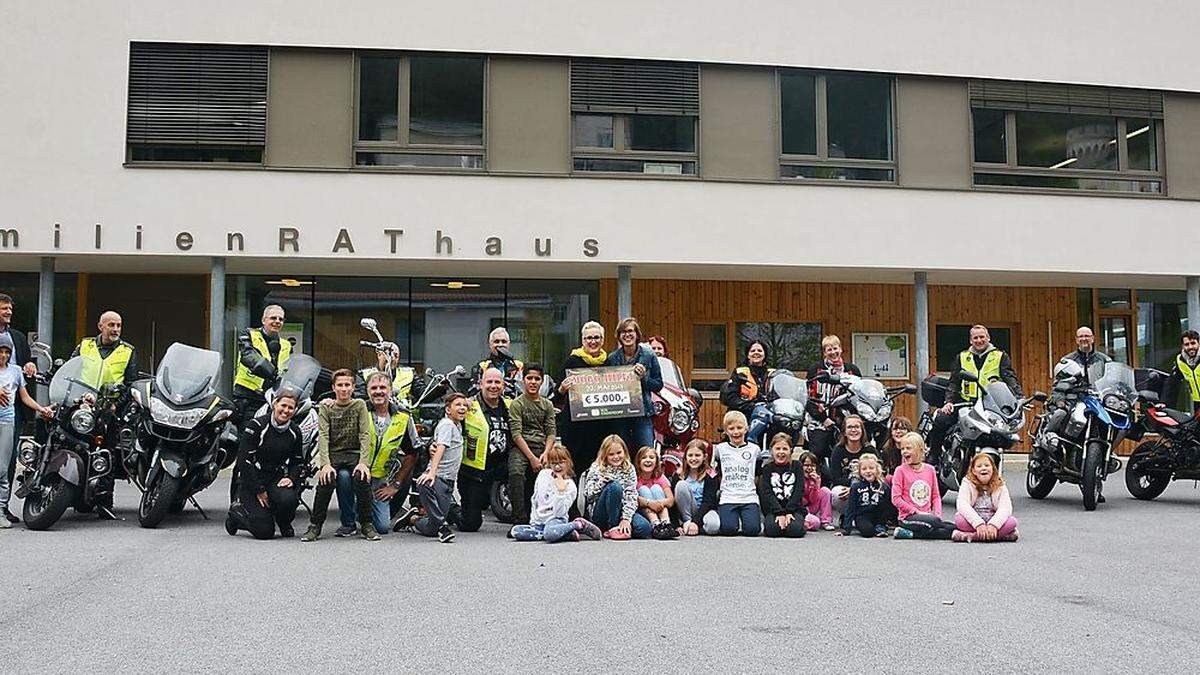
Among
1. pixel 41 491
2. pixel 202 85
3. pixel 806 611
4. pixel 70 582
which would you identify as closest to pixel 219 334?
pixel 202 85

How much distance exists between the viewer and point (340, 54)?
16.5 metres

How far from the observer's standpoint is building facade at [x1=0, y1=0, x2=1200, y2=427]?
1598 cm

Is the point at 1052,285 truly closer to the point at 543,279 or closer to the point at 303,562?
the point at 543,279

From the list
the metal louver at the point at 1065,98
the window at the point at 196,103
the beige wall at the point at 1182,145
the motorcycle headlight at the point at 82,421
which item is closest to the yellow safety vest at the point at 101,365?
the motorcycle headlight at the point at 82,421

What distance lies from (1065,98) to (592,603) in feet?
49.4

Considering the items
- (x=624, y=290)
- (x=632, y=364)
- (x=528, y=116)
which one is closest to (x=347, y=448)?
(x=632, y=364)

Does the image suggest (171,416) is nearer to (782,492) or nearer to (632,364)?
(632,364)

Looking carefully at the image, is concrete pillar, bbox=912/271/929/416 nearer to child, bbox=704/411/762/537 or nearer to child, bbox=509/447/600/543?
child, bbox=704/411/762/537

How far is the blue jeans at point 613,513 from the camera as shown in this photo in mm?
9453

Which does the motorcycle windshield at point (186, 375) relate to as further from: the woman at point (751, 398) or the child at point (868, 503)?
the child at point (868, 503)

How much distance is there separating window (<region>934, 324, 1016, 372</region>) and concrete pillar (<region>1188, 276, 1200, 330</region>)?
2.91 metres

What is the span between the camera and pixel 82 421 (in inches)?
376

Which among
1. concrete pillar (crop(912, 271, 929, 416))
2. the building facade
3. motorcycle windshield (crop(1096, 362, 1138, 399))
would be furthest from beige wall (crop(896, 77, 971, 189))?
motorcycle windshield (crop(1096, 362, 1138, 399))

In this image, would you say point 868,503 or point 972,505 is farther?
point 868,503
